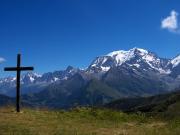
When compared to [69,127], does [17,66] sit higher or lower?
higher

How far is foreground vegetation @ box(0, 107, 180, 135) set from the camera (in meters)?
30.0

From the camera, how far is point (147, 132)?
30609 millimetres

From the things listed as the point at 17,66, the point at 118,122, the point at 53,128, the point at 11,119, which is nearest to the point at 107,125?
the point at 118,122

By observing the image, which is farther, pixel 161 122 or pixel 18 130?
pixel 161 122

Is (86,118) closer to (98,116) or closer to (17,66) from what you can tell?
(98,116)

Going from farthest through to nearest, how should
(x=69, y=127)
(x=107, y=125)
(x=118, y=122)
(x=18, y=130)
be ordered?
(x=118, y=122), (x=107, y=125), (x=69, y=127), (x=18, y=130)

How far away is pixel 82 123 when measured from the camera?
3522 cm

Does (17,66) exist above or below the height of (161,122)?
above

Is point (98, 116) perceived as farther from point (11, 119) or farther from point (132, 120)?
point (11, 119)

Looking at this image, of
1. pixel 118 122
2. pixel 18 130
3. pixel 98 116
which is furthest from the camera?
pixel 98 116

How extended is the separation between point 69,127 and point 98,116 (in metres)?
8.68

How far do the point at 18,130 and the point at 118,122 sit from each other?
1112cm

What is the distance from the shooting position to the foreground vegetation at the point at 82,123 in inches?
1179

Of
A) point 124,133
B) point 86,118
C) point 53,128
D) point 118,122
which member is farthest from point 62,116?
point 124,133
